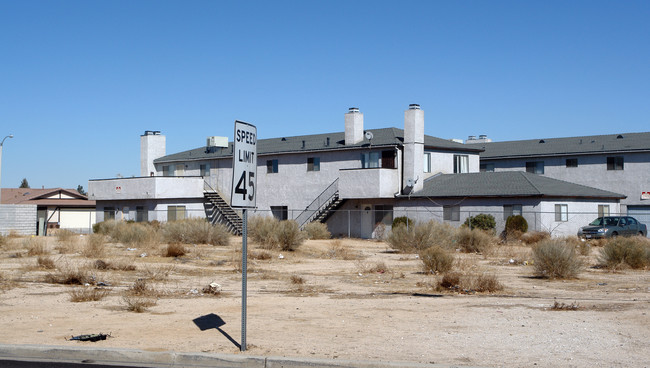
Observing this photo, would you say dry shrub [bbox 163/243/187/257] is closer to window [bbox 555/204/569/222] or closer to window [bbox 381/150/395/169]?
window [bbox 381/150/395/169]

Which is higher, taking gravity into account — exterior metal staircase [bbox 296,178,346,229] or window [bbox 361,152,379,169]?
window [bbox 361,152,379,169]

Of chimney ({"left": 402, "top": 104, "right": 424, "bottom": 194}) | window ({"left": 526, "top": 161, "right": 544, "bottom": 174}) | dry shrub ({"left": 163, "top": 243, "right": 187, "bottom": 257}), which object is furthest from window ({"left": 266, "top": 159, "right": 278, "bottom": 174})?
dry shrub ({"left": 163, "top": 243, "right": 187, "bottom": 257})

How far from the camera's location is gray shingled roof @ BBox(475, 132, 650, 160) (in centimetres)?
5431

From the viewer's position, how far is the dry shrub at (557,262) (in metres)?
20.7

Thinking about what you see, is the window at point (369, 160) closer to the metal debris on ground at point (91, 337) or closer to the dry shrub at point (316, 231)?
the dry shrub at point (316, 231)

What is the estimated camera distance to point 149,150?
63.5 m

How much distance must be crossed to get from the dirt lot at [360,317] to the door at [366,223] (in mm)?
27527

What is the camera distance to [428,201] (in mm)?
48312

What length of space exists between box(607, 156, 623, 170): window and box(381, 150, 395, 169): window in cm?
1716

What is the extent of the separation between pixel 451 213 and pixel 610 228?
9690mm

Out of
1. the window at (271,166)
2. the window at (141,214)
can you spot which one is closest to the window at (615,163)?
the window at (271,166)

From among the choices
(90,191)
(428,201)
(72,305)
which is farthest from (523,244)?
(90,191)

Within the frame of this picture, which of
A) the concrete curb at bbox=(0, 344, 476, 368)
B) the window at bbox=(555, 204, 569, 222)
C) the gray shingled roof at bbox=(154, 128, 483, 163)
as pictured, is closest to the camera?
the concrete curb at bbox=(0, 344, 476, 368)

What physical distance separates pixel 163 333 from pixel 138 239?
23.9 m
